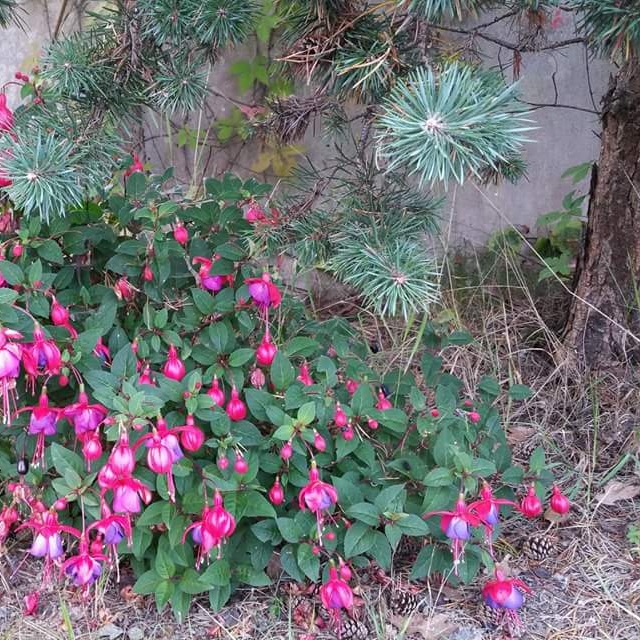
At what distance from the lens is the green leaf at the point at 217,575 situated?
1.21 meters

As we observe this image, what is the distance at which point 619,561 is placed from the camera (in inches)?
55.2

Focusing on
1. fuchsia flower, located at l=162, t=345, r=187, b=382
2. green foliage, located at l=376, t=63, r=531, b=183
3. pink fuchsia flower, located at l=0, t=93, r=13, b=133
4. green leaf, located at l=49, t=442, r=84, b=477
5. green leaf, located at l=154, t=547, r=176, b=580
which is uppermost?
pink fuchsia flower, located at l=0, t=93, r=13, b=133

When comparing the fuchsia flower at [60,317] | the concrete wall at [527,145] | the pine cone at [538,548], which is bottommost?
the pine cone at [538,548]

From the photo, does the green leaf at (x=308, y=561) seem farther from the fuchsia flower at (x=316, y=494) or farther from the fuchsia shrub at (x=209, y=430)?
the fuchsia flower at (x=316, y=494)

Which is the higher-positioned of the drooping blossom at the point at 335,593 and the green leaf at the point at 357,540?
the green leaf at the point at 357,540

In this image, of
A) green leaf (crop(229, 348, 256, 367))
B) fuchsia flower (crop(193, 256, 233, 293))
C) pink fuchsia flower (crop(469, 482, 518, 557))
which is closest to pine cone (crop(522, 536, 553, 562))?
pink fuchsia flower (crop(469, 482, 518, 557))

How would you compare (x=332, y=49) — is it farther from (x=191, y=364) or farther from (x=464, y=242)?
(x=464, y=242)

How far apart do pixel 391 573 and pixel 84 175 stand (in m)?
0.87

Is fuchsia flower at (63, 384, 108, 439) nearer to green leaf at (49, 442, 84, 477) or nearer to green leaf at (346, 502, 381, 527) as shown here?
green leaf at (49, 442, 84, 477)

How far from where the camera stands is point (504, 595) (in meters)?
1.17

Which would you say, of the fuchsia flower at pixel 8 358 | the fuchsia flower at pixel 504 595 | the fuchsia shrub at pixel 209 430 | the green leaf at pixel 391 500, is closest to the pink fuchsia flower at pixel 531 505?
the fuchsia shrub at pixel 209 430

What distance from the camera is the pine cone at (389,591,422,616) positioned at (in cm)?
128

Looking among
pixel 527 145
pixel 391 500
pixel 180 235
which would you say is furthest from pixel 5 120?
pixel 527 145

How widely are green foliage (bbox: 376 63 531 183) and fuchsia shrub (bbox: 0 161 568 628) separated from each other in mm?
465
